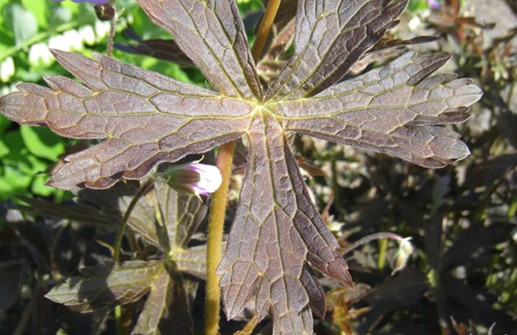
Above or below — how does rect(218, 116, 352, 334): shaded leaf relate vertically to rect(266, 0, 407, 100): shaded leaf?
below

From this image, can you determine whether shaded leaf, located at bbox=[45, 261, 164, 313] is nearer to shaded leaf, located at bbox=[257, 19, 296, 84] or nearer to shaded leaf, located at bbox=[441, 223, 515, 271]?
shaded leaf, located at bbox=[257, 19, 296, 84]

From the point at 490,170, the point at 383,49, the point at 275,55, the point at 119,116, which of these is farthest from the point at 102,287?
the point at 490,170

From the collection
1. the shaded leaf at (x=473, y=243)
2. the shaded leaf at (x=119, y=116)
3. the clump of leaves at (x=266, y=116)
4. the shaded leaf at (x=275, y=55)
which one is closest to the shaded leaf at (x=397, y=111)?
the clump of leaves at (x=266, y=116)

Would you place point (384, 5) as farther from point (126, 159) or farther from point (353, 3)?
point (126, 159)

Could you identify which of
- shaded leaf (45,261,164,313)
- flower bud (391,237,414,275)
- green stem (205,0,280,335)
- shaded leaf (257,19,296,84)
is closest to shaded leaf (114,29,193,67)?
shaded leaf (257,19,296,84)

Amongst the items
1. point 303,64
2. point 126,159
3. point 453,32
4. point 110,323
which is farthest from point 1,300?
point 453,32

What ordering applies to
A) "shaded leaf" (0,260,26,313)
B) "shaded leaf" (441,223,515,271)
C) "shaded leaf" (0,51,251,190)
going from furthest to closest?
1. "shaded leaf" (441,223,515,271)
2. "shaded leaf" (0,260,26,313)
3. "shaded leaf" (0,51,251,190)

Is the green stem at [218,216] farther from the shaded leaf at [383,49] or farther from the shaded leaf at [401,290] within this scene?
the shaded leaf at [401,290]
